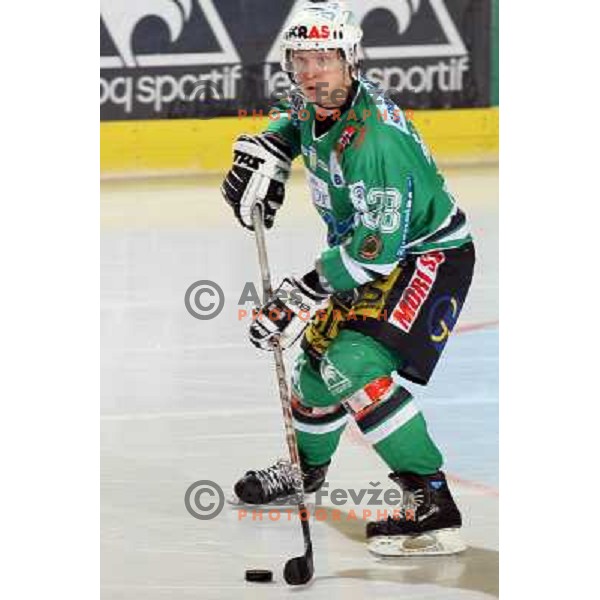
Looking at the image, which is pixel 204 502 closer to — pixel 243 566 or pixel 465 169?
pixel 243 566

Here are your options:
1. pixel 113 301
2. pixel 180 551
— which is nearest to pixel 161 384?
pixel 113 301

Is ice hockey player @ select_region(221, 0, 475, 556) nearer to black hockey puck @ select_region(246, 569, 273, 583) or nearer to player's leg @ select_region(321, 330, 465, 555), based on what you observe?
player's leg @ select_region(321, 330, 465, 555)

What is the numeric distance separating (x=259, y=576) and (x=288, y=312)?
1.79 ft

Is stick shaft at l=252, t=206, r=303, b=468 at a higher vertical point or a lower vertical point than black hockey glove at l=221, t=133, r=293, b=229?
lower

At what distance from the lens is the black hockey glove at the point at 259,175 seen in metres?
4.12

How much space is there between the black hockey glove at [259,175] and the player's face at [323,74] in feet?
0.92

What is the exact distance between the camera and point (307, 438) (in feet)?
13.8

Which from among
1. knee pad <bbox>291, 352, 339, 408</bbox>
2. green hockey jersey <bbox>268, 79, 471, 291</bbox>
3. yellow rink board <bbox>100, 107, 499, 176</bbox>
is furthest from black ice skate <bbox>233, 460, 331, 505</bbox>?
yellow rink board <bbox>100, 107, 499, 176</bbox>

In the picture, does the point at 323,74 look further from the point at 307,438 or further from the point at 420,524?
the point at 420,524

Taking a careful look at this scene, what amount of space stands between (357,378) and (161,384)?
1358 mm

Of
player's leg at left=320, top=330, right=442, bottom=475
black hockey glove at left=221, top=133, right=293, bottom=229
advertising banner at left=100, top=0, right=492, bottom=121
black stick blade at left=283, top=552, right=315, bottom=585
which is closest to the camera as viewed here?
black stick blade at left=283, top=552, right=315, bottom=585

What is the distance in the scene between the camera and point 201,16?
695 centimetres

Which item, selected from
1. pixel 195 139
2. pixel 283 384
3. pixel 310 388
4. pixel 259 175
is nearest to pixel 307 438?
pixel 310 388

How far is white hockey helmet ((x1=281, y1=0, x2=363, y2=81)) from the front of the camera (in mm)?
3822
